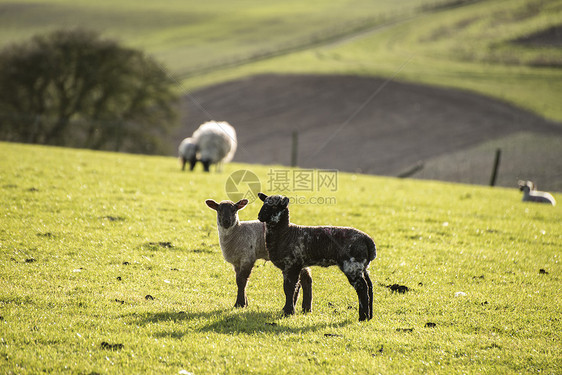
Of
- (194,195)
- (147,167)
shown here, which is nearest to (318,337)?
(194,195)

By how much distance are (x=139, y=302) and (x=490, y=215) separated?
12.0 m

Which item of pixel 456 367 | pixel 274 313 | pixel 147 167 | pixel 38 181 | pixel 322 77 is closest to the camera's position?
pixel 456 367

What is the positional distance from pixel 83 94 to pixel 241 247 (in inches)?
1460

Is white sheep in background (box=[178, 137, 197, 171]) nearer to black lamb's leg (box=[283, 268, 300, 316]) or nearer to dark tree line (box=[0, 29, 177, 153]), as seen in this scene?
dark tree line (box=[0, 29, 177, 153])

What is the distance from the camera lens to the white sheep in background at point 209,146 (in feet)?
81.8

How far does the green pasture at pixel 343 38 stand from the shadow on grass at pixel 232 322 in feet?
144

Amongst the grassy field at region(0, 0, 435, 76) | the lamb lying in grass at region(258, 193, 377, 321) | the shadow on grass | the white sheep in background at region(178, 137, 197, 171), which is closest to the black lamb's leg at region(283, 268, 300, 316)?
the lamb lying in grass at region(258, 193, 377, 321)

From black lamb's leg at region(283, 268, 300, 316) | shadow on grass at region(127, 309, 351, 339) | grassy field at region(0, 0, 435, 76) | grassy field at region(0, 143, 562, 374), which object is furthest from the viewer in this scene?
grassy field at region(0, 0, 435, 76)

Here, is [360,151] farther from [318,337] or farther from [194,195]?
[318,337]

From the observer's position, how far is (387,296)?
31.0ft

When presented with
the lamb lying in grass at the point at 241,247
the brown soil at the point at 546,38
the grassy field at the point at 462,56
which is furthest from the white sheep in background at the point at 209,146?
the brown soil at the point at 546,38

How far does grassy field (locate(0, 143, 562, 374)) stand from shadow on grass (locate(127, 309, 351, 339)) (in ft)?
0.10

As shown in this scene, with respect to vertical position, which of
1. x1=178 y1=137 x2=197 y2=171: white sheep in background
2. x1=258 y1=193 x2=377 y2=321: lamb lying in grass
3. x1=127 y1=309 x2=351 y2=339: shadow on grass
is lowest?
x1=127 y1=309 x2=351 y2=339: shadow on grass

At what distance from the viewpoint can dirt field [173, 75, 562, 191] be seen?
38.6 m
